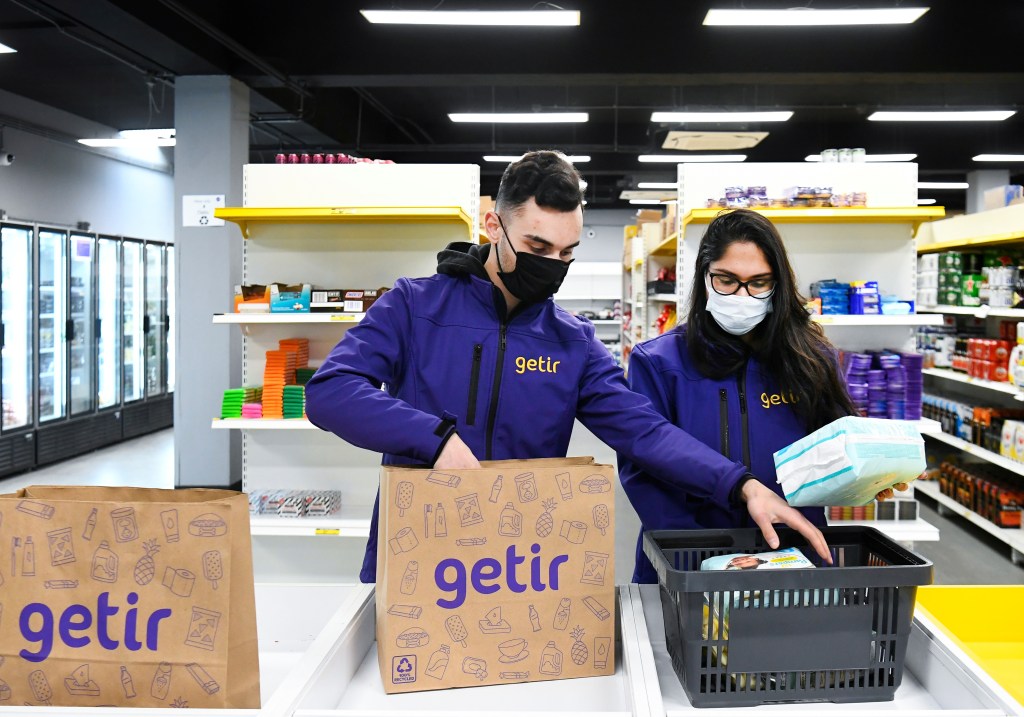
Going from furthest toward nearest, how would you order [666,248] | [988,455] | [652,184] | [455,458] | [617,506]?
1. [652,184]
2. [617,506]
3. [666,248]
4. [988,455]
5. [455,458]

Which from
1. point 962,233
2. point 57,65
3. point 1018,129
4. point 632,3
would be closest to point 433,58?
point 632,3

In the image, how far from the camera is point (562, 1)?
6906mm

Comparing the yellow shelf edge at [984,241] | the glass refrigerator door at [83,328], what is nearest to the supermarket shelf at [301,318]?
the yellow shelf edge at [984,241]

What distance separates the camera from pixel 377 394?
1.54 m

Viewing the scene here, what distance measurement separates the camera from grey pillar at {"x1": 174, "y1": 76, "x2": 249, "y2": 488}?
22.9ft

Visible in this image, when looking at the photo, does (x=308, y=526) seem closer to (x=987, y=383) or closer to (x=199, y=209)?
(x=199, y=209)

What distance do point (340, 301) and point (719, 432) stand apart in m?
2.79

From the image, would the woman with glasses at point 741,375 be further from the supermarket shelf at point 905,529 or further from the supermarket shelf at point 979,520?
the supermarket shelf at point 979,520

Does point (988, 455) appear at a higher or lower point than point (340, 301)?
lower

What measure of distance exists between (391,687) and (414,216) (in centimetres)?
315

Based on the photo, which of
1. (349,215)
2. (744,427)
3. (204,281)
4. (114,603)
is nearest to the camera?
(114,603)

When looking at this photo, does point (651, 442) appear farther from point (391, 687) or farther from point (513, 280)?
point (391, 687)

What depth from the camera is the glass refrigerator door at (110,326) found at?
1002 cm

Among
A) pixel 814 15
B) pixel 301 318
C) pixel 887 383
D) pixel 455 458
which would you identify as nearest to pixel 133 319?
pixel 301 318
